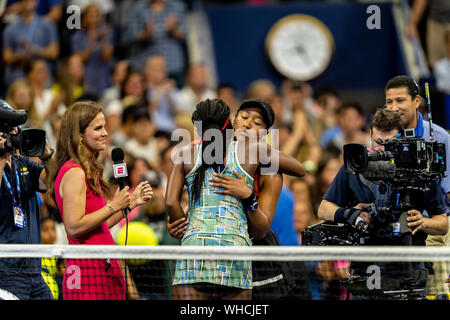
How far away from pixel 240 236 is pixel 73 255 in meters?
1.09

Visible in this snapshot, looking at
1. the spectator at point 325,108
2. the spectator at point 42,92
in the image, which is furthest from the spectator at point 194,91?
the spectator at point 42,92

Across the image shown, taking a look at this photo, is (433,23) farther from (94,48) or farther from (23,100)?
(23,100)

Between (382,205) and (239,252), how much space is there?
1.30m

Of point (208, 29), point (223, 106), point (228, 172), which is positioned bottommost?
point (228, 172)

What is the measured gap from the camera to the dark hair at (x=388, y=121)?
19.5 ft

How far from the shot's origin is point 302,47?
13219 millimetres

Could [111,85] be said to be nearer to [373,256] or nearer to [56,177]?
[56,177]

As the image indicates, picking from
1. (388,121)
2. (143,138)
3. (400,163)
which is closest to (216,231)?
(400,163)

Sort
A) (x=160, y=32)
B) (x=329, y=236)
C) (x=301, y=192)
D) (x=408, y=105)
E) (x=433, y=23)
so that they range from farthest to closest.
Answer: (x=433, y=23) < (x=160, y=32) < (x=301, y=192) < (x=408, y=105) < (x=329, y=236)

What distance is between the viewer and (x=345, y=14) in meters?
13.1

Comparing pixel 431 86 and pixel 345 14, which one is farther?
pixel 345 14

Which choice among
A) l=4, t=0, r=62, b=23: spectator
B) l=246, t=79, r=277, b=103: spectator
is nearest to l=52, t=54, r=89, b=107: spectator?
l=4, t=0, r=62, b=23: spectator

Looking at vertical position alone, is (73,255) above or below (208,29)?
below
